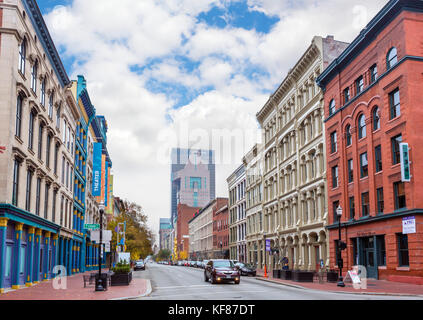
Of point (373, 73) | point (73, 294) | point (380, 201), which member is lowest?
point (73, 294)

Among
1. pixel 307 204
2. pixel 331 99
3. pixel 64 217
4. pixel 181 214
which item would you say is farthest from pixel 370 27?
pixel 181 214

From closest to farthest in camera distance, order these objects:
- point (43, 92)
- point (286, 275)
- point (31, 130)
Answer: point (31, 130) < point (43, 92) < point (286, 275)

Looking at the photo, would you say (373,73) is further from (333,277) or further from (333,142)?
(333,277)

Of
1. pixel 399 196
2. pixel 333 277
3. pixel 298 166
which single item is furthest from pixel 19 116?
pixel 298 166

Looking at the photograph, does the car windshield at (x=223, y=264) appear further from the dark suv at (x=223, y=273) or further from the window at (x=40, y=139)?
the window at (x=40, y=139)

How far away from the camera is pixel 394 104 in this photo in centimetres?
3450

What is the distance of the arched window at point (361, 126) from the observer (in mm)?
39000

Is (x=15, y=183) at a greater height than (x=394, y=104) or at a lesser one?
lesser

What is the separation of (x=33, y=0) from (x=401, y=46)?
928 inches

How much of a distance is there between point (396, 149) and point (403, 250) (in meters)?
6.84

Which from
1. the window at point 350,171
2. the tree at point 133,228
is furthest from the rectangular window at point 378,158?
the tree at point 133,228

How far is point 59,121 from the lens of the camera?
4175cm

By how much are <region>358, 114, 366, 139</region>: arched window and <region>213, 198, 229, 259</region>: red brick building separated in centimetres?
6178

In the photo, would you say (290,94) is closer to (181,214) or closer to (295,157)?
(295,157)
